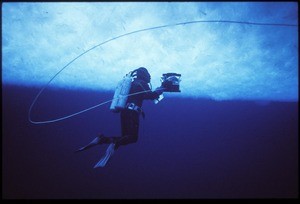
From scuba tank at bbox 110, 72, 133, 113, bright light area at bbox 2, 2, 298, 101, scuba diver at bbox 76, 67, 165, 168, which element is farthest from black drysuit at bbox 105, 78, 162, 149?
bright light area at bbox 2, 2, 298, 101

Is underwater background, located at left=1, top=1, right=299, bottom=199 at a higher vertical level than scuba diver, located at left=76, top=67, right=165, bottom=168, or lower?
higher

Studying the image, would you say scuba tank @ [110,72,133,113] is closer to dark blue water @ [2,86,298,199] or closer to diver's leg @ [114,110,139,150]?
diver's leg @ [114,110,139,150]

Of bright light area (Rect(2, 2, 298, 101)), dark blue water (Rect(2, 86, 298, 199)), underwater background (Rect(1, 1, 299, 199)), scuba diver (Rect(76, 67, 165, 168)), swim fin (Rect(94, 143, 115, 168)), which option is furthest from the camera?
dark blue water (Rect(2, 86, 298, 199))

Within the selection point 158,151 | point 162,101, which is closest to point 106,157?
point 162,101

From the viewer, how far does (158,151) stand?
11.4 metres

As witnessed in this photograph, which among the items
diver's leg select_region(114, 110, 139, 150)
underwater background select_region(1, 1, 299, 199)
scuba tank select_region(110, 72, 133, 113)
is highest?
underwater background select_region(1, 1, 299, 199)

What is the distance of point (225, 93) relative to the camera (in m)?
8.95

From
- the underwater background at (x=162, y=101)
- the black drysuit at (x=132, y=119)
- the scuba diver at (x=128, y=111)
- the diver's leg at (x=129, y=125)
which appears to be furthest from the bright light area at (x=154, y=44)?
the diver's leg at (x=129, y=125)

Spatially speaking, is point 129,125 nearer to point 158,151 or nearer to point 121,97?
point 121,97

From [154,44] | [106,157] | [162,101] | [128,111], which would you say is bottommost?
[106,157]

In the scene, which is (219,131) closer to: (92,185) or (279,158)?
(279,158)

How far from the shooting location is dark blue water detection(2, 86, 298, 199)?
32.1ft

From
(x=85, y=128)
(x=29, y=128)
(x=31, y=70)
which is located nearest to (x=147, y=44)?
(x=31, y=70)

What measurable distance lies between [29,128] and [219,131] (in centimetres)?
1050
